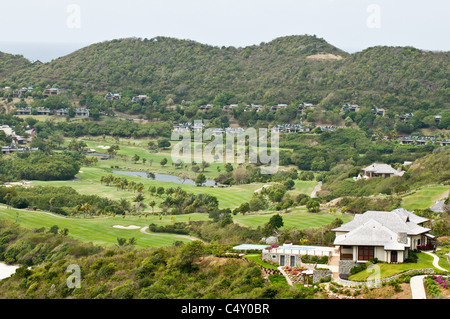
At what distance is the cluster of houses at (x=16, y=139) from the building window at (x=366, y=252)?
6186 centimetres

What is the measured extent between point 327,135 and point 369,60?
39540 millimetres

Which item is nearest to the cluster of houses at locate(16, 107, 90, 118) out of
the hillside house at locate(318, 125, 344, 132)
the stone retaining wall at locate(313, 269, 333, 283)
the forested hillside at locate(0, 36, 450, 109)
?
the forested hillside at locate(0, 36, 450, 109)

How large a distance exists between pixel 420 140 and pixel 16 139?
53418 mm

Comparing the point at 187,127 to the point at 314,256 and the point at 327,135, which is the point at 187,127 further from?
the point at 314,256

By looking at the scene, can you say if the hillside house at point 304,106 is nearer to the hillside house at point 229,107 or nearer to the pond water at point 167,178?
the hillside house at point 229,107

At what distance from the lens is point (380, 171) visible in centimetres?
6369

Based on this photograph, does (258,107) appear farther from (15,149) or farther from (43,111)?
(15,149)

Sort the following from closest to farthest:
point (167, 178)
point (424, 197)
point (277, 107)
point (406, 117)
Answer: point (424, 197)
point (167, 178)
point (406, 117)
point (277, 107)

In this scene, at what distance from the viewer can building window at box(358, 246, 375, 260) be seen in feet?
88.1

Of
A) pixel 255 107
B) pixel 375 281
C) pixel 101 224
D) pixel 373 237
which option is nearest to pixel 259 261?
pixel 373 237

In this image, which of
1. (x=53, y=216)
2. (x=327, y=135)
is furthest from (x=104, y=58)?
(x=53, y=216)

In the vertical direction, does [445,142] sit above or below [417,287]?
above

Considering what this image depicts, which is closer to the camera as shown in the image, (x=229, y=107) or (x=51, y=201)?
(x=51, y=201)

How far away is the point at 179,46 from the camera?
5974 inches
